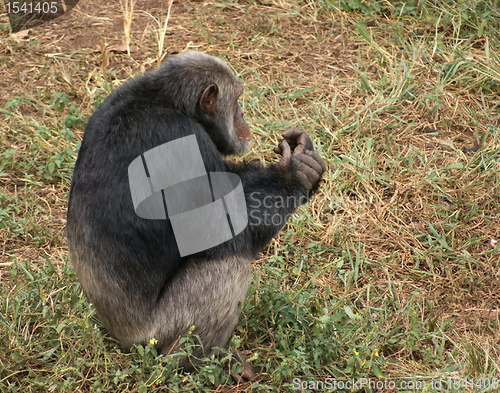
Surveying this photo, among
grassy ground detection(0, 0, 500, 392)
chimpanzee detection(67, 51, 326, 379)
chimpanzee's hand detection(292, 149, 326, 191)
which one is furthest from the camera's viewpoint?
chimpanzee's hand detection(292, 149, 326, 191)

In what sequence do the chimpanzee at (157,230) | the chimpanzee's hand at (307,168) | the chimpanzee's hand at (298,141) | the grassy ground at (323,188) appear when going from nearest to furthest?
the chimpanzee at (157,230)
the grassy ground at (323,188)
the chimpanzee's hand at (307,168)
the chimpanzee's hand at (298,141)

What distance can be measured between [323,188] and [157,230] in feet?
7.38

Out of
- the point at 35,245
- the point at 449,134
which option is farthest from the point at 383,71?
the point at 35,245

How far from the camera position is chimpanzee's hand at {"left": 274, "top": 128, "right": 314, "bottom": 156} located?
4.25 m

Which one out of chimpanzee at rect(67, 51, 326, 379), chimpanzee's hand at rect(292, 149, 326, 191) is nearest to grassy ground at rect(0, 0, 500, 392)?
chimpanzee at rect(67, 51, 326, 379)

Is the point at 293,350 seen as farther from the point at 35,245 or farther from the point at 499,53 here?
the point at 499,53

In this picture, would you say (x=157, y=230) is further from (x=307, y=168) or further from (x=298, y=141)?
(x=298, y=141)

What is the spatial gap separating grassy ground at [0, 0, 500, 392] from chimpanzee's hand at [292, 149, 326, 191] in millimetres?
862

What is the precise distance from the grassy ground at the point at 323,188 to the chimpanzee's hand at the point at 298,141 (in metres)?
1.00

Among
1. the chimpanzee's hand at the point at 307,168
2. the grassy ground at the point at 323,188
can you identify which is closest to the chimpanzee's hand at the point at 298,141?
the chimpanzee's hand at the point at 307,168

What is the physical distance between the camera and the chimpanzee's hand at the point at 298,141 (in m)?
4.25

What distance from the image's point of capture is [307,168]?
4.09m

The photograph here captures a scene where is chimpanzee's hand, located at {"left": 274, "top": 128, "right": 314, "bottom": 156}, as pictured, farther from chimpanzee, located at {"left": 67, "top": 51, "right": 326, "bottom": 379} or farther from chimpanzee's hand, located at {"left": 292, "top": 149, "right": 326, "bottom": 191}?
chimpanzee, located at {"left": 67, "top": 51, "right": 326, "bottom": 379}

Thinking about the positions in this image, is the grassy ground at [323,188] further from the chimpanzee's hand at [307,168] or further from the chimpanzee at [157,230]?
the chimpanzee's hand at [307,168]
